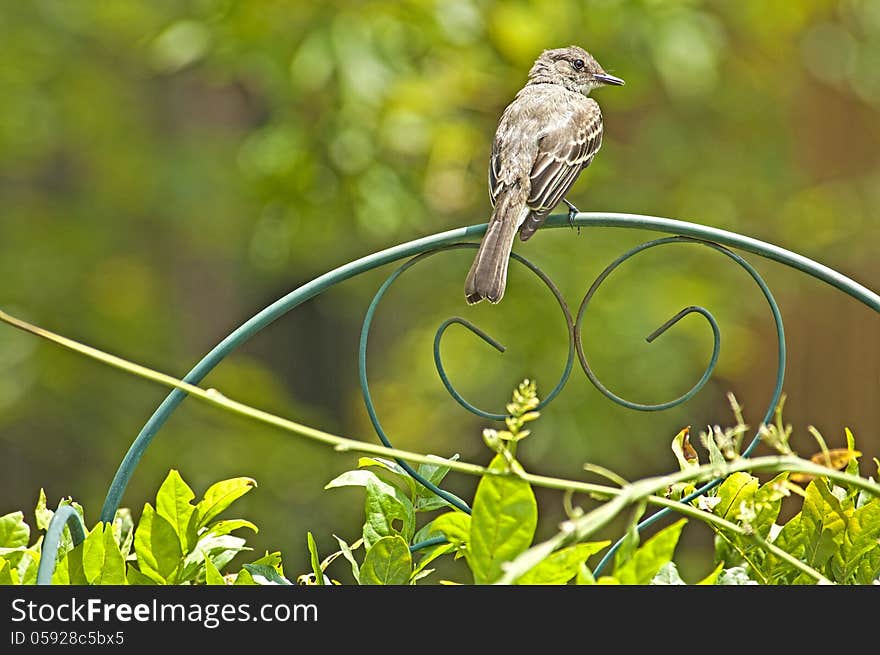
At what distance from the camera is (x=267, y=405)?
4.53 metres

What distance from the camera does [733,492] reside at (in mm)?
1394

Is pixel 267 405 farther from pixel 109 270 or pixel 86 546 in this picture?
pixel 86 546

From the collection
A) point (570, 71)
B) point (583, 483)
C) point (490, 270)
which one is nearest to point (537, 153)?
point (570, 71)

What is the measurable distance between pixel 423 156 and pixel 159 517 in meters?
2.43

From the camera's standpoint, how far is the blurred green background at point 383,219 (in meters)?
3.33

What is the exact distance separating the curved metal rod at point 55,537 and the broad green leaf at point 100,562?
0.12ft

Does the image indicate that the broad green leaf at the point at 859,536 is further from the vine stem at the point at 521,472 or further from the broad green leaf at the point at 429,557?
the broad green leaf at the point at 429,557

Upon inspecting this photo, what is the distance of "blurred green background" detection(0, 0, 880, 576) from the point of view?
10.9 feet

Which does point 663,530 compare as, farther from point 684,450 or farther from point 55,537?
point 55,537

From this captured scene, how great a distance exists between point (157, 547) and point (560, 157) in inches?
50.2

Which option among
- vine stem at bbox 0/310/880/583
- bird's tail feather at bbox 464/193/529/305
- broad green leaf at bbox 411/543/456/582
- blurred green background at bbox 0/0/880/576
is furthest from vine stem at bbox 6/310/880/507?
blurred green background at bbox 0/0/880/576

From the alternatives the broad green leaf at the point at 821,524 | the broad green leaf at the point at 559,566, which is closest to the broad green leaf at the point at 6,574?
the broad green leaf at the point at 559,566

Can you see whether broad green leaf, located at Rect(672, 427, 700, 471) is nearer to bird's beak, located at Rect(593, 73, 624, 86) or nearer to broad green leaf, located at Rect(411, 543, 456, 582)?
broad green leaf, located at Rect(411, 543, 456, 582)
